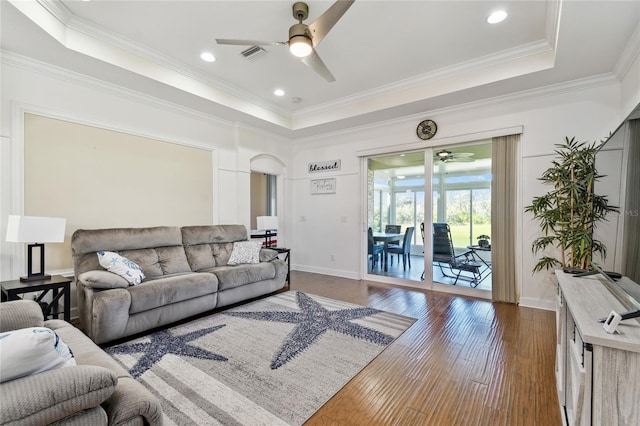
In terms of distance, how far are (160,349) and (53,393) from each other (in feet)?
5.99

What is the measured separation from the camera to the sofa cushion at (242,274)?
347 cm

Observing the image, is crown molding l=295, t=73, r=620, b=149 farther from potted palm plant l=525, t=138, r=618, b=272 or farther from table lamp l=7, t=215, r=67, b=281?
table lamp l=7, t=215, r=67, b=281

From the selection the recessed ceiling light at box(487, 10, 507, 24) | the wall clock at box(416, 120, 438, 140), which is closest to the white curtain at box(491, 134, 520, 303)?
the wall clock at box(416, 120, 438, 140)

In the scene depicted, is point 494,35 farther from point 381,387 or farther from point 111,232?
point 111,232

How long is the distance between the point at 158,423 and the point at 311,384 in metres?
1.16

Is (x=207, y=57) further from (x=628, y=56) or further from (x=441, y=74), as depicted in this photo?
(x=628, y=56)

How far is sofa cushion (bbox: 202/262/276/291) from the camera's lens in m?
3.47

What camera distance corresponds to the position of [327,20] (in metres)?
2.26

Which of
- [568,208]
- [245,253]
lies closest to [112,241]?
[245,253]

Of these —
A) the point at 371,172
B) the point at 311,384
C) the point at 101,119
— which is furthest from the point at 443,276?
the point at 101,119

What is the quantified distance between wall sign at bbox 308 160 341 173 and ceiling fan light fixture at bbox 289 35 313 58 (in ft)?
10.0

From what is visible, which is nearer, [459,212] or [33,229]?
[33,229]

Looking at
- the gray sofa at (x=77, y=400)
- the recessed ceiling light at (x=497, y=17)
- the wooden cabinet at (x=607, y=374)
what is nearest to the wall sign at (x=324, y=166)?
the recessed ceiling light at (x=497, y=17)

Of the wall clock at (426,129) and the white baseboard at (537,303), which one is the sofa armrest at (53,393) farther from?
Result: the wall clock at (426,129)
